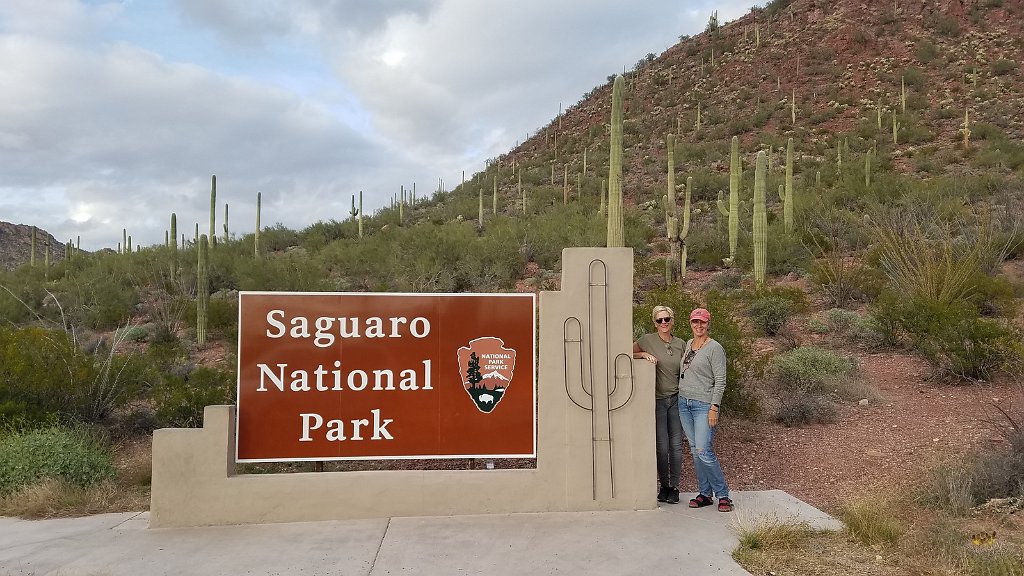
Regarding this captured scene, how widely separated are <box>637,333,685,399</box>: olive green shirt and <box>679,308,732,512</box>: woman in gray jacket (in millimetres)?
246

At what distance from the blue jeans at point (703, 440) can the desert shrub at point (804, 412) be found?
407 cm

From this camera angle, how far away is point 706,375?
19.3ft

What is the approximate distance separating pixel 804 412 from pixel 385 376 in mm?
6420

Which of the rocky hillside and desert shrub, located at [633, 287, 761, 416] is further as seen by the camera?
the rocky hillside

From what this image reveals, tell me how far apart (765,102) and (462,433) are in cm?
4922

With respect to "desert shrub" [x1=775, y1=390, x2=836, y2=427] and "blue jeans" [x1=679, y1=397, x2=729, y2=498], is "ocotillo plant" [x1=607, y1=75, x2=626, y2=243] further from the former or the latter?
"blue jeans" [x1=679, y1=397, x2=729, y2=498]

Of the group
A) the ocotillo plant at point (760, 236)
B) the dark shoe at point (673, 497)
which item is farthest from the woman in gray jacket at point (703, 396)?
the ocotillo plant at point (760, 236)

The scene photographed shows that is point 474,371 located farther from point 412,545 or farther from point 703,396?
point 703,396

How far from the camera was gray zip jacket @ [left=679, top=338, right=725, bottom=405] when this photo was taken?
5.73 metres

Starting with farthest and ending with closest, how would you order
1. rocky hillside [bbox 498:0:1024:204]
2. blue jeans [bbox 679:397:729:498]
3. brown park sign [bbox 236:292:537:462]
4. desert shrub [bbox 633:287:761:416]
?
rocky hillside [bbox 498:0:1024:204] → desert shrub [bbox 633:287:761:416] → brown park sign [bbox 236:292:537:462] → blue jeans [bbox 679:397:729:498]

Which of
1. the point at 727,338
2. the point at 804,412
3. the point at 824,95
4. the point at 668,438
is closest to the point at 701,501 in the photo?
the point at 668,438

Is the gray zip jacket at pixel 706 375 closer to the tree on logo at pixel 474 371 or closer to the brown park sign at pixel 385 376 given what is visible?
the brown park sign at pixel 385 376

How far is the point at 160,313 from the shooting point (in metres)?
19.2

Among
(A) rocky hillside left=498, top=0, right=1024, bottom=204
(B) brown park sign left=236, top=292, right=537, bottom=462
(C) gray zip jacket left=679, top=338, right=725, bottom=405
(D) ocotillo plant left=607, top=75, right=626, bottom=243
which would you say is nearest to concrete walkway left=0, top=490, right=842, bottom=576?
(B) brown park sign left=236, top=292, right=537, bottom=462
